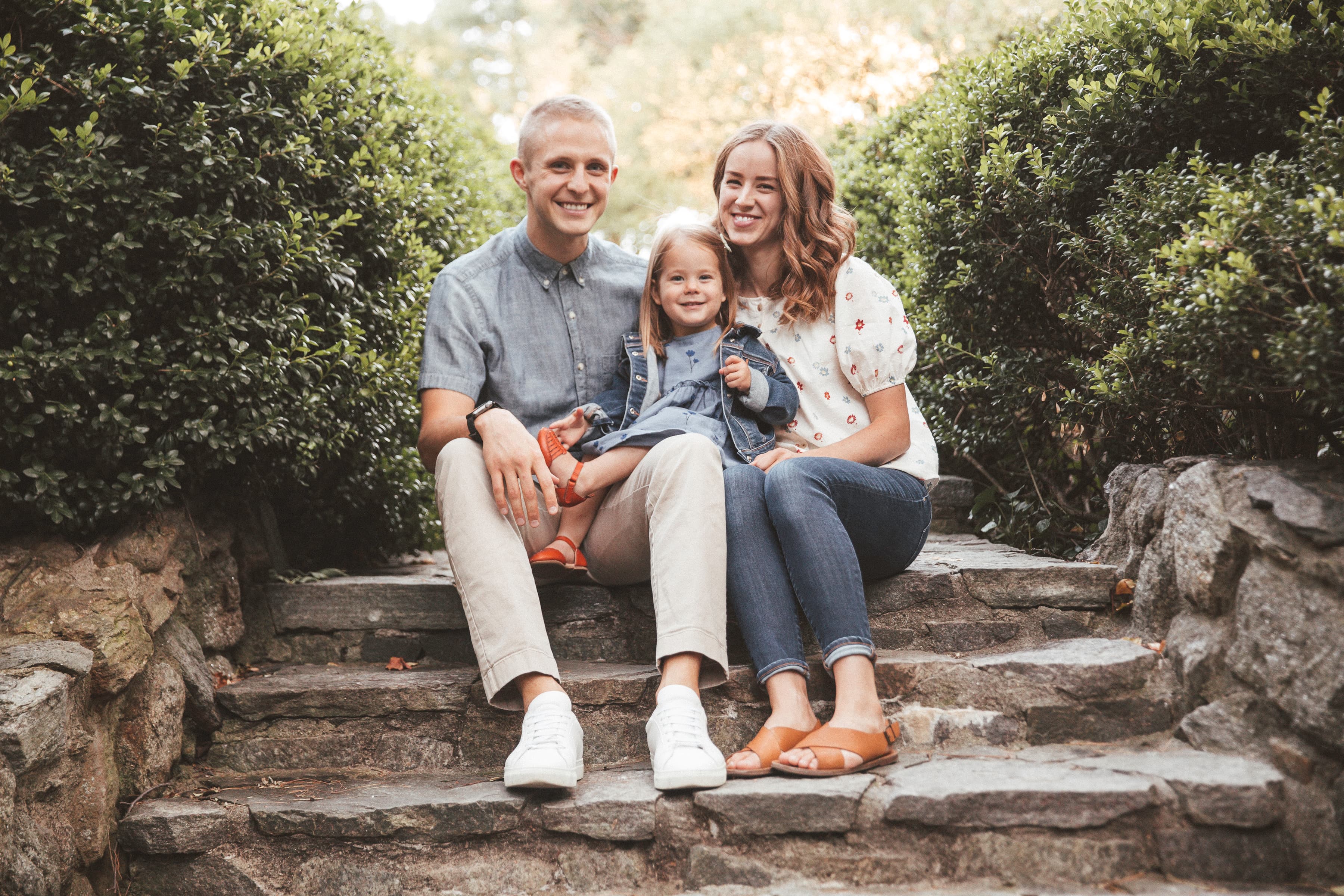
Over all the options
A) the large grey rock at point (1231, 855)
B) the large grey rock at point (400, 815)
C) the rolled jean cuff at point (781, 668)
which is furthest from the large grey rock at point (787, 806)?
the large grey rock at point (1231, 855)

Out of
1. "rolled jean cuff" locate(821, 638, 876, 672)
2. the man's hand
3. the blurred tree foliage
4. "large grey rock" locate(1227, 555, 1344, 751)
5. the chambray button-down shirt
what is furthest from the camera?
the blurred tree foliage

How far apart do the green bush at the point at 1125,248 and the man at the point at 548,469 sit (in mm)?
1077

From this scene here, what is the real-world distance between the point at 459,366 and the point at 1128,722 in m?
1.88

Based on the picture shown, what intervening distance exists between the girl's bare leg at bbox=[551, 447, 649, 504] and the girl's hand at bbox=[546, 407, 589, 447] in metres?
0.09

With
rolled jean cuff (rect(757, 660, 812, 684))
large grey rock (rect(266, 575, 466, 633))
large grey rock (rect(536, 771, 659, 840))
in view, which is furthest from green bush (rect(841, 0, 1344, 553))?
large grey rock (rect(266, 575, 466, 633))

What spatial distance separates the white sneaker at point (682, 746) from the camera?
2008 mm

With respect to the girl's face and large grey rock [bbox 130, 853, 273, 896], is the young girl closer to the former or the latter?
the girl's face

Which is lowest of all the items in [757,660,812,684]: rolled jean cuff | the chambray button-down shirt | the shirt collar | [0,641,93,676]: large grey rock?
[757,660,812,684]: rolled jean cuff

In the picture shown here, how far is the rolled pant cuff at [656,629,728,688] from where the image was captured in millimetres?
2152

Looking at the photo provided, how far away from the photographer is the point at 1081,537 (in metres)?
2.97

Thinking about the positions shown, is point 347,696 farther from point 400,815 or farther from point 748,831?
point 748,831

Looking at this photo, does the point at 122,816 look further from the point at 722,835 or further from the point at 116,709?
the point at 722,835

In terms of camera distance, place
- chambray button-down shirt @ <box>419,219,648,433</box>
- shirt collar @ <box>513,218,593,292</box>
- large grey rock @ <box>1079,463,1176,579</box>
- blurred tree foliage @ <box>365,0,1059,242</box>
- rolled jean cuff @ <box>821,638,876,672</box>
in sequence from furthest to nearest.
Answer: blurred tree foliage @ <box>365,0,1059,242</box>
shirt collar @ <box>513,218,593,292</box>
chambray button-down shirt @ <box>419,219,648,433</box>
large grey rock @ <box>1079,463,1176,579</box>
rolled jean cuff @ <box>821,638,876,672</box>

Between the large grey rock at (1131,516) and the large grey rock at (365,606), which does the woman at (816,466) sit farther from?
the large grey rock at (365,606)
